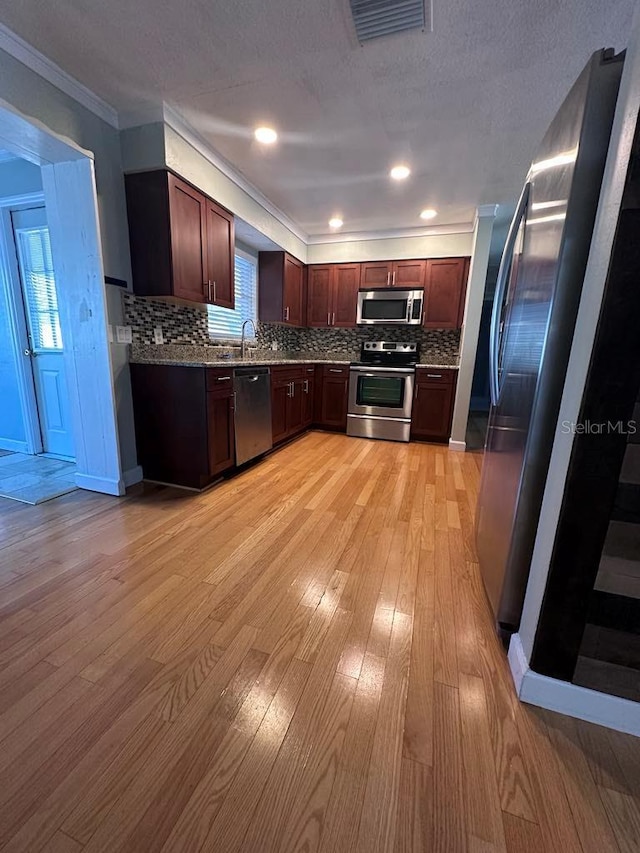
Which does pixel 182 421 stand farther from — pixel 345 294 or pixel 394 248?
pixel 394 248

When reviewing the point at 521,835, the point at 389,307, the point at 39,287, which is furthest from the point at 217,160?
the point at 521,835

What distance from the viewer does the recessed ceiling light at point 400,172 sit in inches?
107

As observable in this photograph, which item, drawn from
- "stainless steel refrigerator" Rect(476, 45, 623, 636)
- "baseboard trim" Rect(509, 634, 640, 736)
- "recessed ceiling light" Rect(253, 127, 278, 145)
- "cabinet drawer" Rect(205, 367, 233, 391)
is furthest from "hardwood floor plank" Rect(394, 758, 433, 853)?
"recessed ceiling light" Rect(253, 127, 278, 145)

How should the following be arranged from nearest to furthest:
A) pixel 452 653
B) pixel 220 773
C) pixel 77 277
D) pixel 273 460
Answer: pixel 220 773
pixel 452 653
pixel 77 277
pixel 273 460

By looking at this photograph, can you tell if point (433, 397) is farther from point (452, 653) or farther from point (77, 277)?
point (77, 277)

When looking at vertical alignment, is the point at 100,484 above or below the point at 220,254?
below

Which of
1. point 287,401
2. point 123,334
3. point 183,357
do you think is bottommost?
point 287,401

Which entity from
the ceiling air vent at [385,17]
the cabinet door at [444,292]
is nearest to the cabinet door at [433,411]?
the cabinet door at [444,292]

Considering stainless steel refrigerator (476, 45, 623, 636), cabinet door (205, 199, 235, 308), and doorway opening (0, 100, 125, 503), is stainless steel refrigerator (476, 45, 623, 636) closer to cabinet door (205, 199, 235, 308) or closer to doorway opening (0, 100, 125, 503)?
cabinet door (205, 199, 235, 308)

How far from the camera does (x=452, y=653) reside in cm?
123

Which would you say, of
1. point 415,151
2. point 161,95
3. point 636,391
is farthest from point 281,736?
point 415,151

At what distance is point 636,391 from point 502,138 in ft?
7.94

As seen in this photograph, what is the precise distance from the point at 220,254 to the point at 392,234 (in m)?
2.34

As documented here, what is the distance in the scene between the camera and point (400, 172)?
278 centimetres
